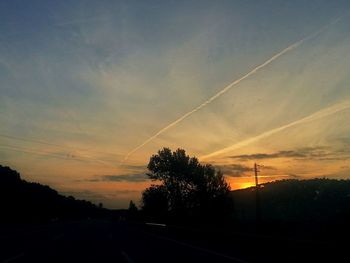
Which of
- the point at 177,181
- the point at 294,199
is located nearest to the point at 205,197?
the point at 177,181

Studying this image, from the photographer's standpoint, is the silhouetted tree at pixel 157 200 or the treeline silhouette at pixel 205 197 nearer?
the treeline silhouette at pixel 205 197

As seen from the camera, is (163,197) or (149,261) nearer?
(149,261)

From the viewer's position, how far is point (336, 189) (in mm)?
126062

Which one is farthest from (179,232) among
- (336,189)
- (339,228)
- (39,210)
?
(39,210)

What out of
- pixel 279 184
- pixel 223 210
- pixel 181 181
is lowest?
pixel 223 210

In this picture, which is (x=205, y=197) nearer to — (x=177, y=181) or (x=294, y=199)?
(x=177, y=181)

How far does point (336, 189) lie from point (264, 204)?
64.8ft

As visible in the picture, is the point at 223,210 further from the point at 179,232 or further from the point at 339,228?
the point at 339,228

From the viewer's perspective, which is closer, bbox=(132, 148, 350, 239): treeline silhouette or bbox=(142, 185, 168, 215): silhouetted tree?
bbox=(132, 148, 350, 239): treeline silhouette

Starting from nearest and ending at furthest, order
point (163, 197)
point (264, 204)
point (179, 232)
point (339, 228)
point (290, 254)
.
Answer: point (290, 254) < point (339, 228) < point (179, 232) < point (163, 197) < point (264, 204)

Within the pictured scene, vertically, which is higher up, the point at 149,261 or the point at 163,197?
the point at 163,197

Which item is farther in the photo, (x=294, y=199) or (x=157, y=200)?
(x=294, y=199)

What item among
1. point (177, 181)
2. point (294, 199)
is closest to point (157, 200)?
point (177, 181)

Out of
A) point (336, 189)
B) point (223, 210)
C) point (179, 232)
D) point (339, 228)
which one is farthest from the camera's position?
point (336, 189)
